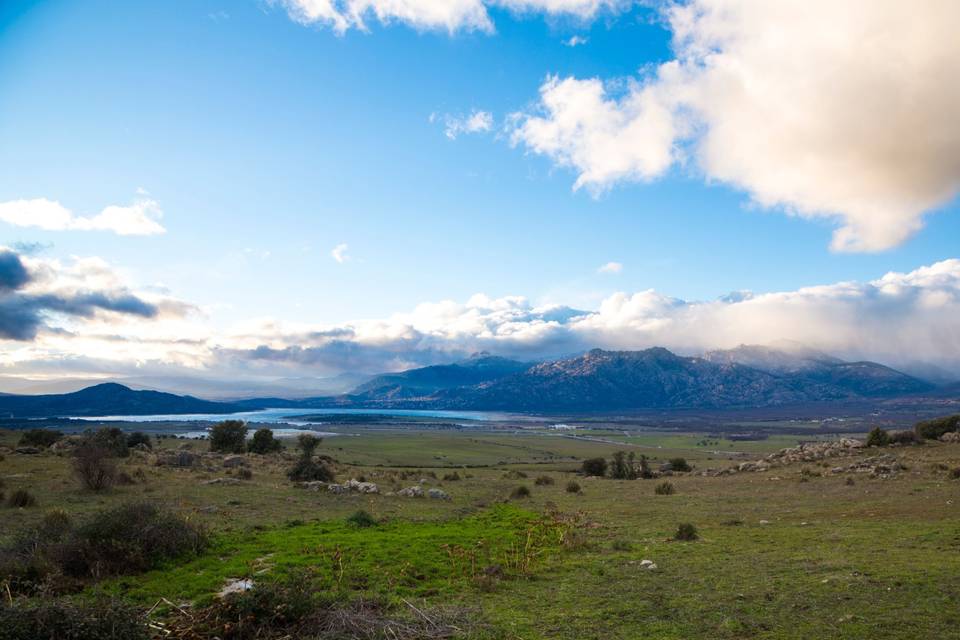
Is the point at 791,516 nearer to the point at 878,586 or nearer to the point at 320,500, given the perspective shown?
the point at 878,586

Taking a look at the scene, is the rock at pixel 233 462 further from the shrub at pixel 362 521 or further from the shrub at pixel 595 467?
the shrub at pixel 595 467

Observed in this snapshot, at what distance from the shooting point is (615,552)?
57.5ft

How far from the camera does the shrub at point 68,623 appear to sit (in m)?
7.55

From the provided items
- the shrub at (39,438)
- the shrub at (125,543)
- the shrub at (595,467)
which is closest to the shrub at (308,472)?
the shrub at (125,543)

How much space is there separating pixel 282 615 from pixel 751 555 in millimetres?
13423

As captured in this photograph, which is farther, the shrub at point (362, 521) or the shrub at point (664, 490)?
the shrub at point (664, 490)

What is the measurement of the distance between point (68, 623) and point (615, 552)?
1460cm

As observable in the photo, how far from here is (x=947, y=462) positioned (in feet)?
108

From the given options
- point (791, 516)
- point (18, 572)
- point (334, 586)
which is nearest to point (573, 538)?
point (334, 586)

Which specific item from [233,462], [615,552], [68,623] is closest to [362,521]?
[615,552]

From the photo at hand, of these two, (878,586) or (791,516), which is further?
(791,516)

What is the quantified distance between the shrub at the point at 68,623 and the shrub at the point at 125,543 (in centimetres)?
645

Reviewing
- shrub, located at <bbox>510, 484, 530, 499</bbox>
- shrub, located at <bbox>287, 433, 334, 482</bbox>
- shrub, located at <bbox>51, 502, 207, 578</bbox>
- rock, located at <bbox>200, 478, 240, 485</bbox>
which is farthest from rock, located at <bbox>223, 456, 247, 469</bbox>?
shrub, located at <bbox>51, 502, 207, 578</bbox>

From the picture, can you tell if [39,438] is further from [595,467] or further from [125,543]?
[595,467]
